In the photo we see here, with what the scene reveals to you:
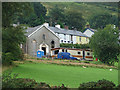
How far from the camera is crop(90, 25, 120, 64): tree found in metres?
29.1

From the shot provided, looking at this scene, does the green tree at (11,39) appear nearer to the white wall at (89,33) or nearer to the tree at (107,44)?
the tree at (107,44)

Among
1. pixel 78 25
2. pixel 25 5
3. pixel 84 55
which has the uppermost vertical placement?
pixel 78 25

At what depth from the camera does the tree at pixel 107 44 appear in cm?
2909

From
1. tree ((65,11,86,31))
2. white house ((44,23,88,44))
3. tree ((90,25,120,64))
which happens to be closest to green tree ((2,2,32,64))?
tree ((90,25,120,64))

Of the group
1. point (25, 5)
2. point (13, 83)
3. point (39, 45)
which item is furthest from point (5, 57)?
point (39, 45)

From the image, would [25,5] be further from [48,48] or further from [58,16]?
[58,16]

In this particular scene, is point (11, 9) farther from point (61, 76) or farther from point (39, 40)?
point (39, 40)

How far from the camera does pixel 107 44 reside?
29.0 metres

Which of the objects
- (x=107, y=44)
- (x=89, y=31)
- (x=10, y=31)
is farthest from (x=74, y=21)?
(x=10, y=31)

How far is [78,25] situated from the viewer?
84.6 meters

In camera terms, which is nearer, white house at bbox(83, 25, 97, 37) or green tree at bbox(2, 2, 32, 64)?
green tree at bbox(2, 2, 32, 64)

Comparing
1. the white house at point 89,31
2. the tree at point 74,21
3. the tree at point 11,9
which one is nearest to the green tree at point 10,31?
the tree at point 11,9

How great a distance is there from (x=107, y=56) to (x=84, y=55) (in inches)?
279

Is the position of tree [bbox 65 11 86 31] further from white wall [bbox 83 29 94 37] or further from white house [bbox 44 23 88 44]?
white house [bbox 44 23 88 44]
